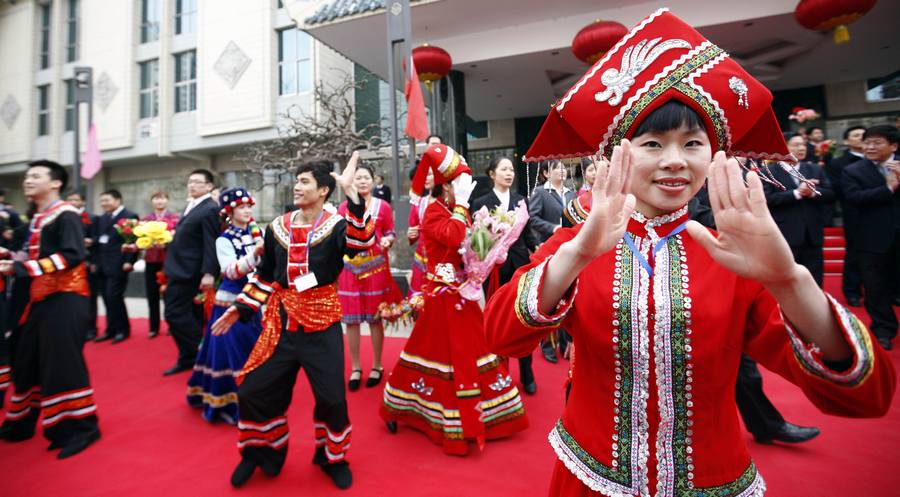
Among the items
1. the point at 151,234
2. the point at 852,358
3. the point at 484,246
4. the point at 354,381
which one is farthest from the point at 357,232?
the point at 151,234

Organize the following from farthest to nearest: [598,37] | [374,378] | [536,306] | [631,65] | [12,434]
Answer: [598,37] < [374,378] < [12,434] < [631,65] < [536,306]

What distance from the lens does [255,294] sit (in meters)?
2.74

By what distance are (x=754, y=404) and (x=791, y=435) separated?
0.89ft

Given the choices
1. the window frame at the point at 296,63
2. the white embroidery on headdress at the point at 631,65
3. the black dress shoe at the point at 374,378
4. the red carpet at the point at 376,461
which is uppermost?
the window frame at the point at 296,63

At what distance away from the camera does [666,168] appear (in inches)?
42.7

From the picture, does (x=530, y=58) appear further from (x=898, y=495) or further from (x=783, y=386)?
(x=898, y=495)

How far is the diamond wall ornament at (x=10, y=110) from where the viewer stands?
20203 millimetres

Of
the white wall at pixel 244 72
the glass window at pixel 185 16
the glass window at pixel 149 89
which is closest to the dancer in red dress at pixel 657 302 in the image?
the white wall at pixel 244 72

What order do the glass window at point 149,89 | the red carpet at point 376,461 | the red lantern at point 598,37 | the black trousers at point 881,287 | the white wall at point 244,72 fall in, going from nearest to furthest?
the red carpet at point 376,461 → the black trousers at point 881,287 → the red lantern at point 598,37 → the white wall at point 244,72 → the glass window at point 149,89

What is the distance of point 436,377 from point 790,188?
411cm

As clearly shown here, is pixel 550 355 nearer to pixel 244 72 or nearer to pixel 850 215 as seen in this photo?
pixel 850 215

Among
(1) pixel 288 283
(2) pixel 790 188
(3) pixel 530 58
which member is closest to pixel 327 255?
(1) pixel 288 283

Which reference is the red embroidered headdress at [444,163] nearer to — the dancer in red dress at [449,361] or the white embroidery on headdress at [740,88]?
the dancer in red dress at [449,361]

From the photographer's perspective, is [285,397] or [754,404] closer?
[285,397]
